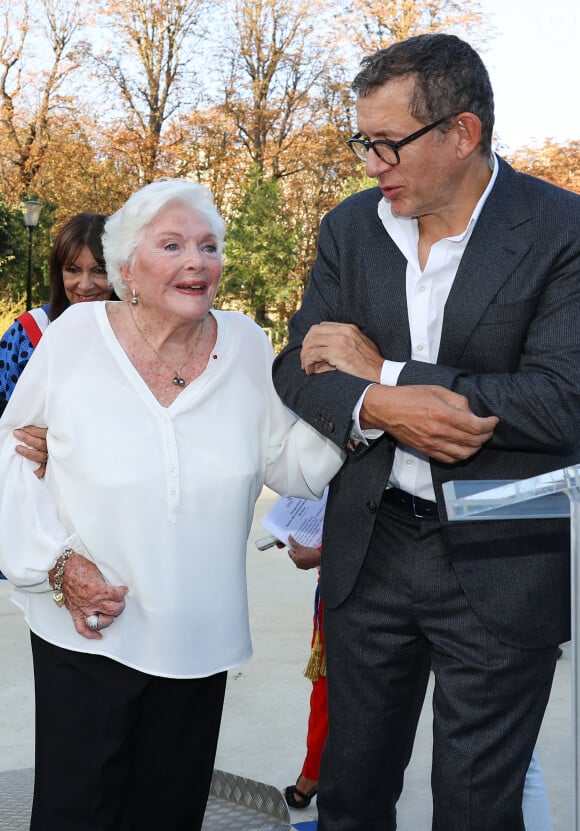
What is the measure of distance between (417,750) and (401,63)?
281 cm

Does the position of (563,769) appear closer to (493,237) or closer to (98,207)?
(493,237)

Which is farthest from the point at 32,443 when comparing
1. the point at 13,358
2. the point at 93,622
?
the point at 13,358

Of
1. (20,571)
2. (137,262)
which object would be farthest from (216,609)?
(137,262)

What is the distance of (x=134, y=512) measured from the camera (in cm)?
226

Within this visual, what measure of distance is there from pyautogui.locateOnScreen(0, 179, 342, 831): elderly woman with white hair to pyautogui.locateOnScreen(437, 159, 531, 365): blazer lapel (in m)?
0.46

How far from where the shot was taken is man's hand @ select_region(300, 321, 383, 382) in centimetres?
220

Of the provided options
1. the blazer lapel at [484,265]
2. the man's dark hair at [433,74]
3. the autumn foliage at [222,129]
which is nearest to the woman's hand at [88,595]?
the blazer lapel at [484,265]

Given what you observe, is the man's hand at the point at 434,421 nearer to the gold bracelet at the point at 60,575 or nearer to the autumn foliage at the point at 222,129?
the gold bracelet at the point at 60,575

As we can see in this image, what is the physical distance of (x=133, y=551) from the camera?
7.46ft

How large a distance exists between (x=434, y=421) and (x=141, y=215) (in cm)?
88

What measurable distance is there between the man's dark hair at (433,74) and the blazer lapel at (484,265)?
7.8 inches

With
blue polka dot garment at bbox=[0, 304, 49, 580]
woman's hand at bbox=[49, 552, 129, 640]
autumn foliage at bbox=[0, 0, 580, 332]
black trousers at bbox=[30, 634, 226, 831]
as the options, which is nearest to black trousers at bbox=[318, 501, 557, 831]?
black trousers at bbox=[30, 634, 226, 831]

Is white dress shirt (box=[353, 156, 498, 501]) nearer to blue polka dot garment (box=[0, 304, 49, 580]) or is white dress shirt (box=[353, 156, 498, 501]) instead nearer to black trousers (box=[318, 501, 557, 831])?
black trousers (box=[318, 501, 557, 831])

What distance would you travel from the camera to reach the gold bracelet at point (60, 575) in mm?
2303
